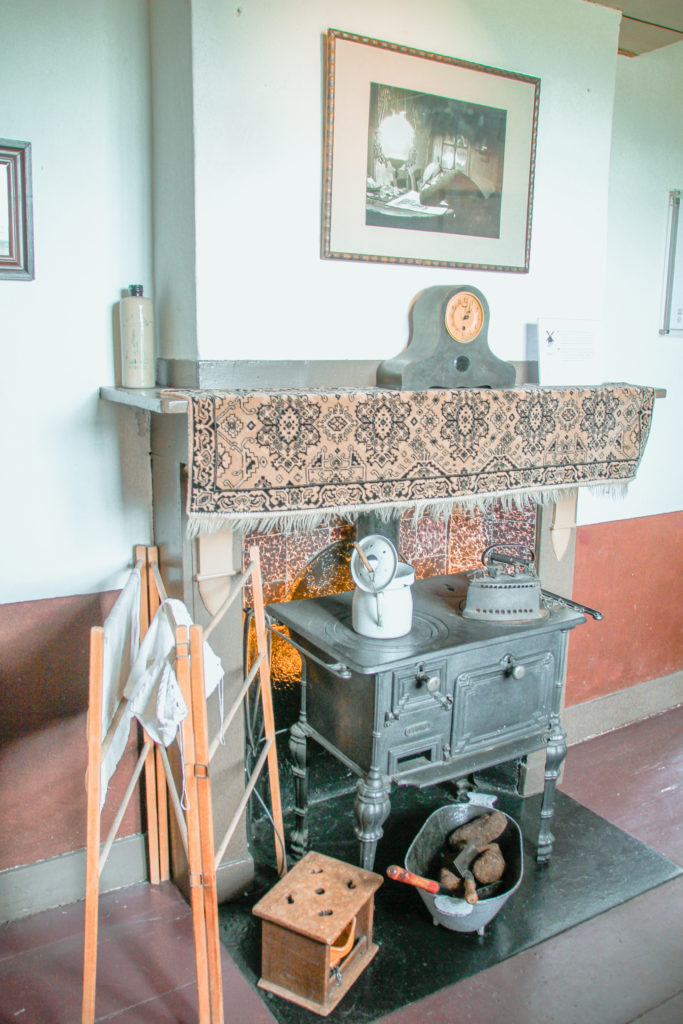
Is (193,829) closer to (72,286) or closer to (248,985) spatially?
(248,985)

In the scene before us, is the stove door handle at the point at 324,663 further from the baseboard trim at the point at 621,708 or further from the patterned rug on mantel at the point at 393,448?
the baseboard trim at the point at 621,708

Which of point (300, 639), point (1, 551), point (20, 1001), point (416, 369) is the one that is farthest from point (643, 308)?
point (20, 1001)

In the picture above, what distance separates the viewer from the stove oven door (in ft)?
7.18

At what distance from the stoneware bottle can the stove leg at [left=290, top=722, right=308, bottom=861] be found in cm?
111

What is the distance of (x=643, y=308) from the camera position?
10.1 feet

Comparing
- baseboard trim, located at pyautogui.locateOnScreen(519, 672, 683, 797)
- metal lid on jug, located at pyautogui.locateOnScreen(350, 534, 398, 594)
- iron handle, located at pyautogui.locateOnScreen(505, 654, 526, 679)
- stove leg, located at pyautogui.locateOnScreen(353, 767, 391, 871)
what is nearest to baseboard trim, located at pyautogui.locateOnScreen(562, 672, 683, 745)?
baseboard trim, located at pyautogui.locateOnScreen(519, 672, 683, 797)

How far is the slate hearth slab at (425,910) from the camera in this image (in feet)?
6.50

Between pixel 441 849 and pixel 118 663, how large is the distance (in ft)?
3.75

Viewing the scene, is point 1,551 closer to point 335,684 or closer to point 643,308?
point 335,684

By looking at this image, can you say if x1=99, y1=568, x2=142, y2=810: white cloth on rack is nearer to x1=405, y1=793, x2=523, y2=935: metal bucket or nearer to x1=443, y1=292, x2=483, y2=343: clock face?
x1=405, y1=793, x2=523, y2=935: metal bucket

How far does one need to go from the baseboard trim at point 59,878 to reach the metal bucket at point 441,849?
2.69 ft

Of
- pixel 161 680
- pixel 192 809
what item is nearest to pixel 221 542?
pixel 161 680

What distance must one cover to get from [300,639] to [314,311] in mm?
915

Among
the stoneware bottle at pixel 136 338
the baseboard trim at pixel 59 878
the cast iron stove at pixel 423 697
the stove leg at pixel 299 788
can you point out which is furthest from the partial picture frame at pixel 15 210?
the baseboard trim at pixel 59 878
